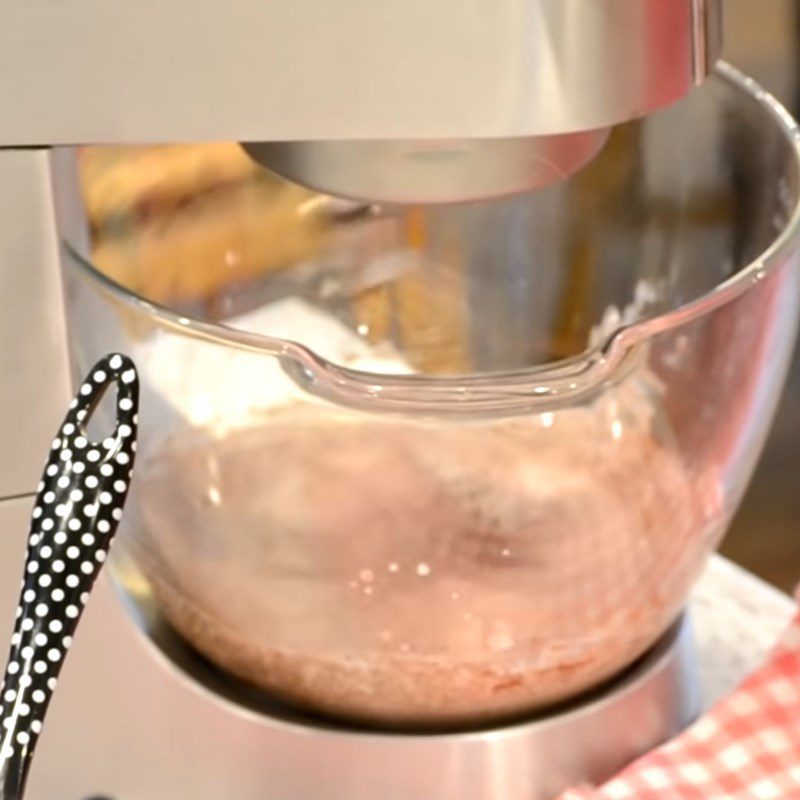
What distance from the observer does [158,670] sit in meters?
0.44

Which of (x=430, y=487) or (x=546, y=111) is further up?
(x=546, y=111)

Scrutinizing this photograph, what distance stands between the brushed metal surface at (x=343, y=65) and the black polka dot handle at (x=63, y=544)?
73 mm

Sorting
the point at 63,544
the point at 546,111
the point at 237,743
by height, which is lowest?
the point at 237,743

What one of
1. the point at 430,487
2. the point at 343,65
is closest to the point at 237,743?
the point at 430,487

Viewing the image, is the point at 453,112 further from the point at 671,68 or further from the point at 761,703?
the point at 761,703

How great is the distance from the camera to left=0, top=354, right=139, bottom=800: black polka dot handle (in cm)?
34

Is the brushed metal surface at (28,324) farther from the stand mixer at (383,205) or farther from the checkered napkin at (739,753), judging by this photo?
the checkered napkin at (739,753)

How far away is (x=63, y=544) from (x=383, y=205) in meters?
0.16

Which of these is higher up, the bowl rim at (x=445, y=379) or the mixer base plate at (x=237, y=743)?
the bowl rim at (x=445, y=379)

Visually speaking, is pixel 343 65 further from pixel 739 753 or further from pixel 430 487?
pixel 739 753

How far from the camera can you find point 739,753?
46cm

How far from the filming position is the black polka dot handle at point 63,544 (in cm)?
34

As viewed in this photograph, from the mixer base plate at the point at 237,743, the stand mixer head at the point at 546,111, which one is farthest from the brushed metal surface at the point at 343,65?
the mixer base plate at the point at 237,743

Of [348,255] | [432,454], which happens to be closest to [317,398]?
[432,454]
